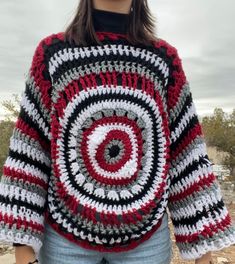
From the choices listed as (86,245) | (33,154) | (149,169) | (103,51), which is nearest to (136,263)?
(86,245)

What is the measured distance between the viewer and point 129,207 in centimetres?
182

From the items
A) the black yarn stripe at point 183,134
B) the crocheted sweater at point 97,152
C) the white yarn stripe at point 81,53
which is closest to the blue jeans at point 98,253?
the crocheted sweater at point 97,152

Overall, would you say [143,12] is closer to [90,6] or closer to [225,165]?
[90,6]

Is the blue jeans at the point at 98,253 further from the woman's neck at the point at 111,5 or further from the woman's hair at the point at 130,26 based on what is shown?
the woman's neck at the point at 111,5

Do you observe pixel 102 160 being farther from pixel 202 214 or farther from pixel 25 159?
pixel 202 214

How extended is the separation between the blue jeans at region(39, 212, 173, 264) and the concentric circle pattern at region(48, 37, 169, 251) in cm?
4

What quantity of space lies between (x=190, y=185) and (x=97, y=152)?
433mm

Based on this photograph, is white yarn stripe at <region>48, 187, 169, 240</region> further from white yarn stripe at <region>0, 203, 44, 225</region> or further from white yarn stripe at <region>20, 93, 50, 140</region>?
white yarn stripe at <region>20, 93, 50, 140</region>

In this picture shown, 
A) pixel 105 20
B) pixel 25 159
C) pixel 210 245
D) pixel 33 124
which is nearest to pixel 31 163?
pixel 25 159

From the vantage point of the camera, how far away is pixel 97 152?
6.00 feet

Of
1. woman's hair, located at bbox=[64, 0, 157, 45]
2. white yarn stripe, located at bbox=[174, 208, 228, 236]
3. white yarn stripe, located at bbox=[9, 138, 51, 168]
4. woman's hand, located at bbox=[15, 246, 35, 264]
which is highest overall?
woman's hair, located at bbox=[64, 0, 157, 45]

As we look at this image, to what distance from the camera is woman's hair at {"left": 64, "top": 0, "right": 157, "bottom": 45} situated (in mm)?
1884

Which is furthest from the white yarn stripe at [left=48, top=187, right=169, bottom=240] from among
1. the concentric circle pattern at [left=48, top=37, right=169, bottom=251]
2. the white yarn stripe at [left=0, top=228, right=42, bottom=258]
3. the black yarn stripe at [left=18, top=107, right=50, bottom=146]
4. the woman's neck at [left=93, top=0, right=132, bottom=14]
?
the woman's neck at [left=93, top=0, right=132, bottom=14]

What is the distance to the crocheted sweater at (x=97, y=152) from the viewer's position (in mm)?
1811
